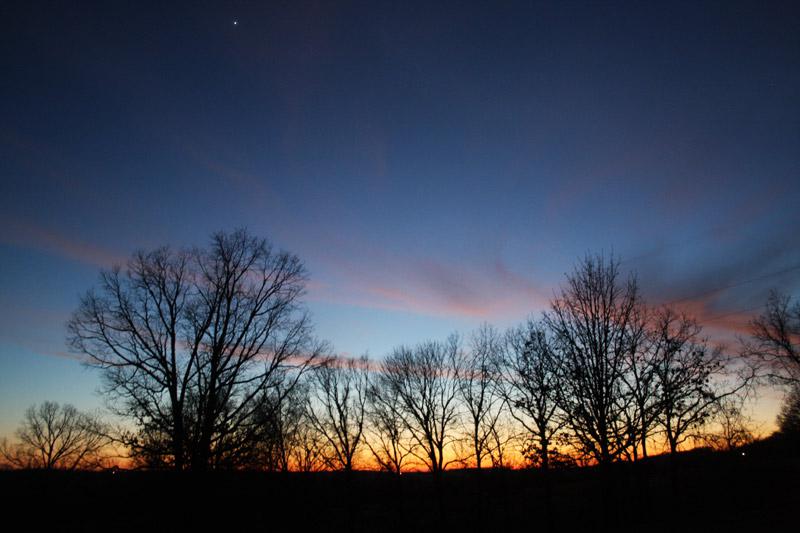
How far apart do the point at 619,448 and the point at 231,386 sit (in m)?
18.7

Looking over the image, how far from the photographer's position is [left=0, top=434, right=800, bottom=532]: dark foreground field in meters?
23.0

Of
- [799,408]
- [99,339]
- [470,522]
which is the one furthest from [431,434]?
[799,408]

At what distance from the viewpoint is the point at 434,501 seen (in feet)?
181

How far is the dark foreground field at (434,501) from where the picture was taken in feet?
75.4

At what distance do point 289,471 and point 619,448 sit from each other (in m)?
40.7

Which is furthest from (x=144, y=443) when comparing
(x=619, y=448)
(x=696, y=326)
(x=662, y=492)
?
(x=662, y=492)

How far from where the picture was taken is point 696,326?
102 ft

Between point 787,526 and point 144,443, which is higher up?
point 144,443

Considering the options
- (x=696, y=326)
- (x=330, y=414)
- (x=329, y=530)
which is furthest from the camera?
(x=330, y=414)

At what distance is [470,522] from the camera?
3622 cm

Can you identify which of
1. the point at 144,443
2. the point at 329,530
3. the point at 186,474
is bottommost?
the point at 329,530

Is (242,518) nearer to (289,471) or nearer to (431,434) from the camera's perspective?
(289,471)

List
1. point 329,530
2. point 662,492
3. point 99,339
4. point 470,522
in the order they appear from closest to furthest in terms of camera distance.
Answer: point 99,339, point 470,522, point 662,492, point 329,530

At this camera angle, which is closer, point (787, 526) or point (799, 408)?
point (787, 526)
